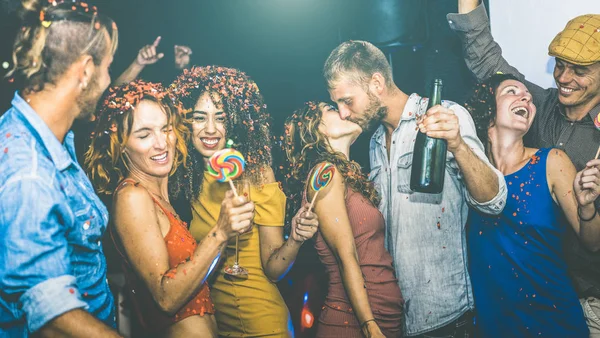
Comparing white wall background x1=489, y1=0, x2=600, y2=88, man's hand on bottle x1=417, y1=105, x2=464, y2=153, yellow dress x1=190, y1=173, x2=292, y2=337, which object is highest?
white wall background x1=489, y1=0, x2=600, y2=88

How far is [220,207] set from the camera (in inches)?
105

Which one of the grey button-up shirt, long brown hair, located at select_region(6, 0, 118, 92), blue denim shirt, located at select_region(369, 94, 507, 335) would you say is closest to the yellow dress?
blue denim shirt, located at select_region(369, 94, 507, 335)

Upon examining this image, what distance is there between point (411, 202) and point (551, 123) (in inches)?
44.1

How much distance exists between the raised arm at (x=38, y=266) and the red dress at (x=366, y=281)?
132cm

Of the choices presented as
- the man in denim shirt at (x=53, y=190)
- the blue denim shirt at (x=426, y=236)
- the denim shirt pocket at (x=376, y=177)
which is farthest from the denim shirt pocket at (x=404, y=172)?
the man in denim shirt at (x=53, y=190)

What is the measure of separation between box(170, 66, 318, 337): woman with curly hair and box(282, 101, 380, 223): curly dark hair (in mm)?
151

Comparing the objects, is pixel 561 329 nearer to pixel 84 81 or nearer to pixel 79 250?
pixel 79 250

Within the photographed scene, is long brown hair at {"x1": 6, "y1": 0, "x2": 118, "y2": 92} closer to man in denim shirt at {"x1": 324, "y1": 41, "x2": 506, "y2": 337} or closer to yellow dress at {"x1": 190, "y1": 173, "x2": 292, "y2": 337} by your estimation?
yellow dress at {"x1": 190, "y1": 173, "x2": 292, "y2": 337}

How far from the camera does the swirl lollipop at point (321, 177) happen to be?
2723mm

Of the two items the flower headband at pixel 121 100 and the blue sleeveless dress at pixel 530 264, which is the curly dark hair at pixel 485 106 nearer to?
the blue sleeveless dress at pixel 530 264

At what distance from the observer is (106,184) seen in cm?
249

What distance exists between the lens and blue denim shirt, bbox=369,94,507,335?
292 centimetres

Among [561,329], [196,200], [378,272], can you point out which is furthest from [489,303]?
[196,200]

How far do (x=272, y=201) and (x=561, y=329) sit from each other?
1.87 m
